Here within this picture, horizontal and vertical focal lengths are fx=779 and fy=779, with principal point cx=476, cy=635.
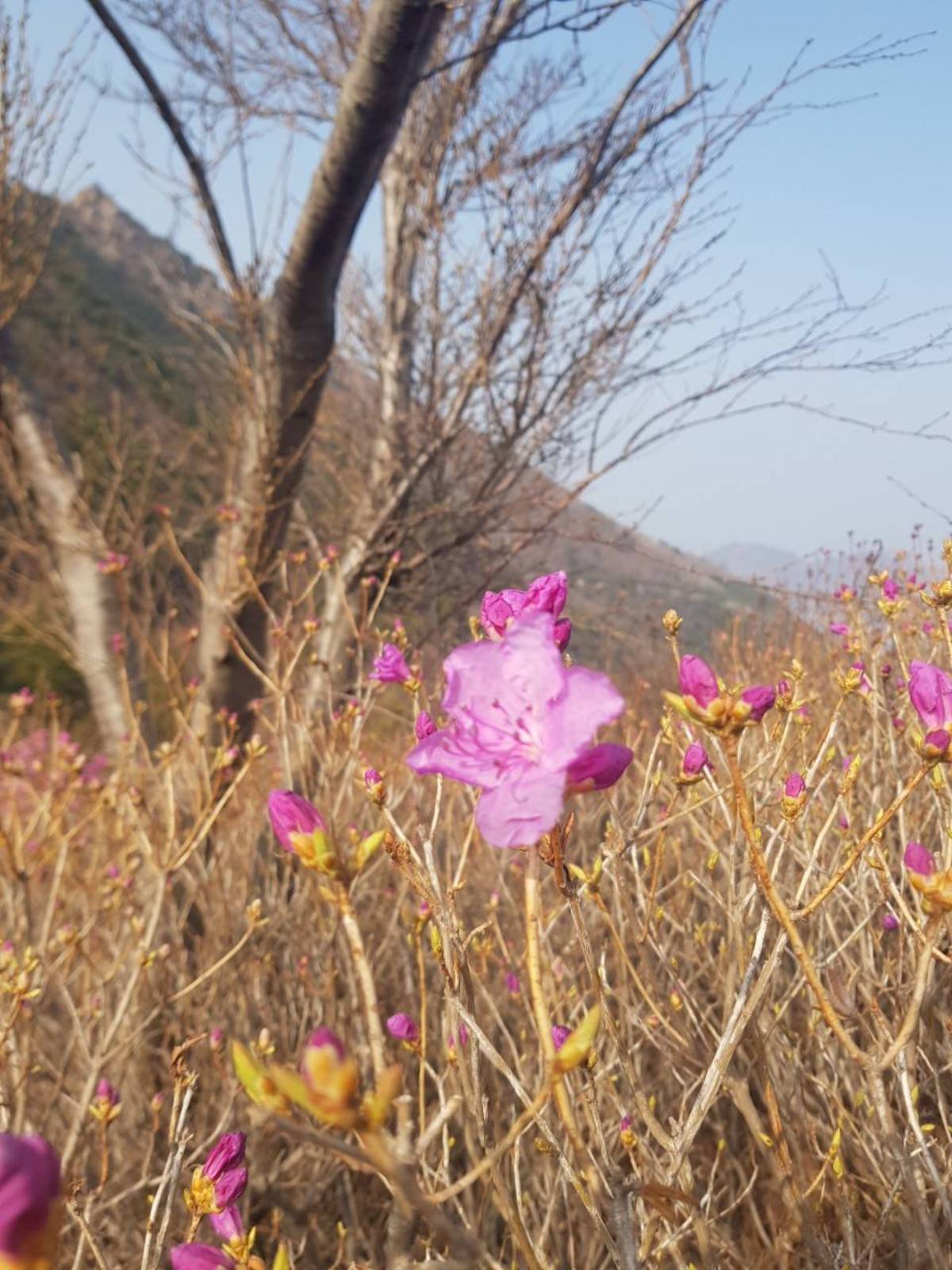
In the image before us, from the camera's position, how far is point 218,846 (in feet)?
8.93

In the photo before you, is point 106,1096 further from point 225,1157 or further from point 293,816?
point 293,816

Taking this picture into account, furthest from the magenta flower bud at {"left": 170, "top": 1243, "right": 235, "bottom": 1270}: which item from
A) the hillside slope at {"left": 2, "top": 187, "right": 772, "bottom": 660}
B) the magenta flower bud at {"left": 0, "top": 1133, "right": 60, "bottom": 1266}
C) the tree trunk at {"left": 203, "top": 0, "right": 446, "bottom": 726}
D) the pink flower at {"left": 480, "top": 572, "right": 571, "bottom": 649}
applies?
the hillside slope at {"left": 2, "top": 187, "right": 772, "bottom": 660}

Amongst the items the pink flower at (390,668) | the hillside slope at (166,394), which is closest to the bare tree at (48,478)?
the hillside slope at (166,394)

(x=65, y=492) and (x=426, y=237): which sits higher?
(x=426, y=237)

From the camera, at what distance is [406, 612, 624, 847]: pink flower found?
61 centimetres

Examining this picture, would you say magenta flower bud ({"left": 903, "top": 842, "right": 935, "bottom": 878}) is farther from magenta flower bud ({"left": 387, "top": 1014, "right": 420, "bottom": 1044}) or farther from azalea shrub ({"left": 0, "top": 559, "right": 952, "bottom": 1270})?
magenta flower bud ({"left": 387, "top": 1014, "right": 420, "bottom": 1044})

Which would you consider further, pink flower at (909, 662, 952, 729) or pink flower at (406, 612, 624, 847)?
pink flower at (909, 662, 952, 729)

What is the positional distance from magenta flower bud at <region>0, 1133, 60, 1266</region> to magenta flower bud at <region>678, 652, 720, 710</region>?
0.56m

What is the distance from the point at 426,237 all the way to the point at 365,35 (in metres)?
1.98

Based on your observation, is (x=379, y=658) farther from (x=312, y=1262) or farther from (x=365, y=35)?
(x=365, y=35)

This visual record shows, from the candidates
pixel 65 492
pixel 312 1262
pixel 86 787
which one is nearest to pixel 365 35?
pixel 65 492

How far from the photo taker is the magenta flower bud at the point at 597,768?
2.12 feet

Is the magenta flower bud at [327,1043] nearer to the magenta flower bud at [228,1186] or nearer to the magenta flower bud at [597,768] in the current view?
the magenta flower bud at [597,768]

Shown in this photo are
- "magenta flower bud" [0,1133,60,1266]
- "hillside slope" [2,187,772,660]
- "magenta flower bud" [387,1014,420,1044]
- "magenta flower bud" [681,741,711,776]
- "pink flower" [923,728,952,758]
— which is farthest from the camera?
"hillside slope" [2,187,772,660]
